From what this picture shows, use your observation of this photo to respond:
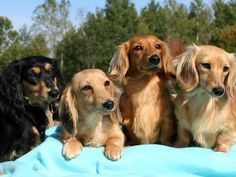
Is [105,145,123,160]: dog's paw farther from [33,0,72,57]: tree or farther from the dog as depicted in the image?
[33,0,72,57]: tree

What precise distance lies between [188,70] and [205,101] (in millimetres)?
292

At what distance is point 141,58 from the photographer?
447cm

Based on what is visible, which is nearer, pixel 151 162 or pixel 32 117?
pixel 151 162

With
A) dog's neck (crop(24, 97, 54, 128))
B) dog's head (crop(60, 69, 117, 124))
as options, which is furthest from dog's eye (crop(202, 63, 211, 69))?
dog's neck (crop(24, 97, 54, 128))

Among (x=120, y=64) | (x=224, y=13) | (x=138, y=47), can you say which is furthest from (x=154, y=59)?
(x=224, y=13)

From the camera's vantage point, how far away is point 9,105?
4.64 m

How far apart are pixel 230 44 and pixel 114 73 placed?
23.5 metres

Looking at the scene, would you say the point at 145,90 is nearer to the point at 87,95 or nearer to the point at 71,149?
the point at 87,95

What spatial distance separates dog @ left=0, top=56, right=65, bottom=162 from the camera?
4.59 m

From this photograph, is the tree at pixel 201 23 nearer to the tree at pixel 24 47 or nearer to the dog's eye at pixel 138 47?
the tree at pixel 24 47

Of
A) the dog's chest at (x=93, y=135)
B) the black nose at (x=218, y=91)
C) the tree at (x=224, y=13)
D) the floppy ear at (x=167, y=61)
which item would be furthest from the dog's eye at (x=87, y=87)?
the tree at (x=224, y=13)

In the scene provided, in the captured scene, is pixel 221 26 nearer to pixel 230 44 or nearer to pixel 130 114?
pixel 230 44

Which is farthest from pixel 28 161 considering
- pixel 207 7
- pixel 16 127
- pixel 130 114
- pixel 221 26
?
pixel 207 7

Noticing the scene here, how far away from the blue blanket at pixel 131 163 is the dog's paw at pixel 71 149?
4 centimetres
